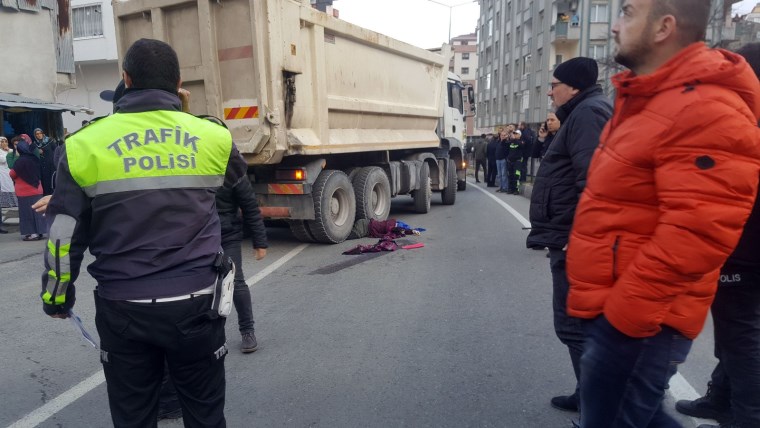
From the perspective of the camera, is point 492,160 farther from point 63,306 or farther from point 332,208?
point 63,306

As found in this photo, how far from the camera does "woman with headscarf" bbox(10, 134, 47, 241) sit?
970 cm

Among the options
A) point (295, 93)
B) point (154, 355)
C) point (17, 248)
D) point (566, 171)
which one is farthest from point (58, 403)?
point (17, 248)

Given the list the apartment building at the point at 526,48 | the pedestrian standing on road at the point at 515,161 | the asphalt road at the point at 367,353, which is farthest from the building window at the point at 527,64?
the asphalt road at the point at 367,353

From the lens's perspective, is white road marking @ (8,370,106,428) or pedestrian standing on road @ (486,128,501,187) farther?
pedestrian standing on road @ (486,128,501,187)

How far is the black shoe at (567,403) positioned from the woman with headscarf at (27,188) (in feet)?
31.3

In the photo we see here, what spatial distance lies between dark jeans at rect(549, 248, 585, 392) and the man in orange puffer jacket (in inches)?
29.3

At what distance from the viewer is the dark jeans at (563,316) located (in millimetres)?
2607

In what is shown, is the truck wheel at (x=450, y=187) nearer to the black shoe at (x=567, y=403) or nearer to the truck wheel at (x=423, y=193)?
the truck wheel at (x=423, y=193)

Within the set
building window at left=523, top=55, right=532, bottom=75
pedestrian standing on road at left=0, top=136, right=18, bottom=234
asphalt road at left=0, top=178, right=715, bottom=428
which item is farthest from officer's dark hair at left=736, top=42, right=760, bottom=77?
building window at left=523, top=55, right=532, bottom=75

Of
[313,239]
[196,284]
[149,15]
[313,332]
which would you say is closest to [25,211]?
[149,15]

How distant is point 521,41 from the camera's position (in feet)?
161

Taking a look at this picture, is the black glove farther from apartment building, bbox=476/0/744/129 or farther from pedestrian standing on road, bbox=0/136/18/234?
apartment building, bbox=476/0/744/129

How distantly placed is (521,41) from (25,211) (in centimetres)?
4622

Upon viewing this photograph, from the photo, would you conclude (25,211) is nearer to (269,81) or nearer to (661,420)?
(269,81)
